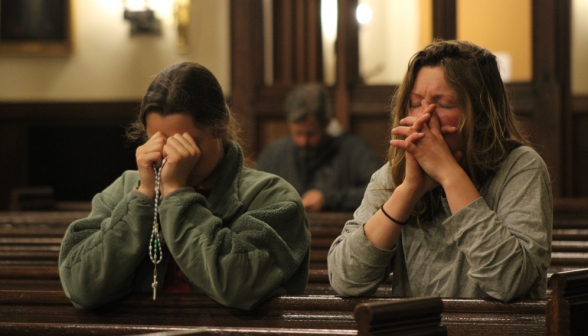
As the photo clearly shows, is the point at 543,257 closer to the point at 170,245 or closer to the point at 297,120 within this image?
the point at 170,245

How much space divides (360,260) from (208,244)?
36cm

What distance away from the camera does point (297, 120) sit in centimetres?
518

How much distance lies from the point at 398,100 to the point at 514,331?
2.03ft

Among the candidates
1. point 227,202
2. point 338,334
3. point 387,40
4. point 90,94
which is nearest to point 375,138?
point 387,40

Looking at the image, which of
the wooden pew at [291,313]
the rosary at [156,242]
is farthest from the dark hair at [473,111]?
the rosary at [156,242]

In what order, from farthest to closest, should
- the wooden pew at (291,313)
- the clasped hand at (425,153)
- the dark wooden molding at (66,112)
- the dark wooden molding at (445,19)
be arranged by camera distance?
1. the dark wooden molding at (66,112)
2. the dark wooden molding at (445,19)
3. the clasped hand at (425,153)
4. the wooden pew at (291,313)

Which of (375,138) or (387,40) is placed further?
(387,40)

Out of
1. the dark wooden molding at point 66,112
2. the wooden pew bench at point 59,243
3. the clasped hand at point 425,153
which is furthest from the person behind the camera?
the dark wooden molding at point 66,112

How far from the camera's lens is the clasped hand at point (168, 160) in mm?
2139

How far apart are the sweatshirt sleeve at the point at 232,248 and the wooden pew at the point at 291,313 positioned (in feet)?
0.16

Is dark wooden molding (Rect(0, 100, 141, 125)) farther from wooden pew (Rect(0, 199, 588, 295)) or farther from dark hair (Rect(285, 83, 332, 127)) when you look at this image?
wooden pew (Rect(0, 199, 588, 295))

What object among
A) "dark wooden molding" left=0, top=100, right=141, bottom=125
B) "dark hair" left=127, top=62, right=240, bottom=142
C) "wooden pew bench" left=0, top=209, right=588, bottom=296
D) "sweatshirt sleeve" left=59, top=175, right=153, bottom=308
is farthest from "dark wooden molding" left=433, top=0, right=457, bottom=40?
"sweatshirt sleeve" left=59, top=175, right=153, bottom=308

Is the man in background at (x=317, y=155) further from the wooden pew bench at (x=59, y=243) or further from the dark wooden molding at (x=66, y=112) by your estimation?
the dark wooden molding at (x=66, y=112)

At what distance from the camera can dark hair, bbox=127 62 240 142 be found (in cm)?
220
